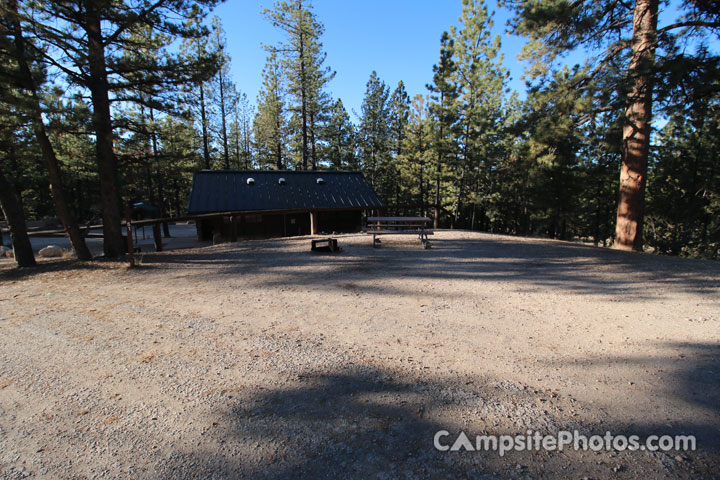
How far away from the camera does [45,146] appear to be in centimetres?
821

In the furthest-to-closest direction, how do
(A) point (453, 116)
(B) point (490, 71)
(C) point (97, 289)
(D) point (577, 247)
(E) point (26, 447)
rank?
(A) point (453, 116) < (B) point (490, 71) < (D) point (577, 247) < (C) point (97, 289) < (E) point (26, 447)

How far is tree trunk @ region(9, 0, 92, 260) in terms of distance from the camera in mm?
6828

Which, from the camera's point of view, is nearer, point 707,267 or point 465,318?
point 465,318

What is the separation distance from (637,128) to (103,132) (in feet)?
42.0

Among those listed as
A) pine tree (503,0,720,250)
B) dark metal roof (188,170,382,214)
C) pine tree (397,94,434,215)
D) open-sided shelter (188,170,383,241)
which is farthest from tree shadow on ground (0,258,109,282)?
pine tree (397,94,434,215)

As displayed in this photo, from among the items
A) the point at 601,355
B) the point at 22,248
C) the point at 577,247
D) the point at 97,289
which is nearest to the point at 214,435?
the point at 601,355

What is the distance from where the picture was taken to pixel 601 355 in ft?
9.59

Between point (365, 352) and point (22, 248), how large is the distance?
10.7 m

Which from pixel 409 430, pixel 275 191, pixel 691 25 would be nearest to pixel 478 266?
pixel 409 430

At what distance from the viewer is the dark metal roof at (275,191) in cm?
1772

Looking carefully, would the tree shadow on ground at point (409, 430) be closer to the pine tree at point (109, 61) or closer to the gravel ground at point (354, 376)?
the gravel ground at point (354, 376)

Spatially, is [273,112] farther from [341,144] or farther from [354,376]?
[354,376]

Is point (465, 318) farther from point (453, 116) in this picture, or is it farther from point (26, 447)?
point (453, 116)

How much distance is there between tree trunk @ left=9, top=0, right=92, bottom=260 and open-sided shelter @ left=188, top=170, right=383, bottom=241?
7784mm
